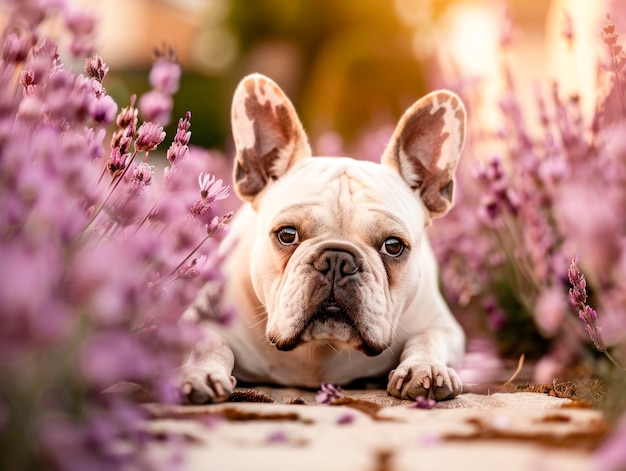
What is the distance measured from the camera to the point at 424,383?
7.85 ft

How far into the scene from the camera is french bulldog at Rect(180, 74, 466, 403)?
2.43 m

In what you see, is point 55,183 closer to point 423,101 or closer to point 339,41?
point 423,101

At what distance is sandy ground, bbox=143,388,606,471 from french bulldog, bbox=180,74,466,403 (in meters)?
0.28

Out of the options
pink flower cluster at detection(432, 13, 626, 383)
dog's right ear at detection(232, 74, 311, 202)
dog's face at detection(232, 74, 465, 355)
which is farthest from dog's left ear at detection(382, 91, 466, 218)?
dog's right ear at detection(232, 74, 311, 202)

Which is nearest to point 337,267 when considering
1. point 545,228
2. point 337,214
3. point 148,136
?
point 337,214

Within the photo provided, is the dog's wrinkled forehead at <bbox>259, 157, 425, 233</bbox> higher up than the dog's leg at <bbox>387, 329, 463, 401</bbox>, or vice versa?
the dog's wrinkled forehead at <bbox>259, 157, 425, 233</bbox>

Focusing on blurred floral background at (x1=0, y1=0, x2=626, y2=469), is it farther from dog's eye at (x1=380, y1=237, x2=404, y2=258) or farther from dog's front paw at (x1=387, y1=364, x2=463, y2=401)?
dog's eye at (x1=380, y1=237, x2=404, y2=258)

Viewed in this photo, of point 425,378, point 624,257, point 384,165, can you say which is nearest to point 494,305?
point 384,165

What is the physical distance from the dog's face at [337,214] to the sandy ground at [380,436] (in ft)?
1.04

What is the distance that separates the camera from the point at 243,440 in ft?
5.49

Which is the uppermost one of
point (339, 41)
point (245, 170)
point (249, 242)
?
point (339, 41)

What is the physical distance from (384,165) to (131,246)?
178cm

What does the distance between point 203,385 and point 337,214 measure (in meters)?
0.80

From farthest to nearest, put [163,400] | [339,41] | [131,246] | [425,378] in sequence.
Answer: [339,41] → [425,378] → [163,400] → [131,246]
